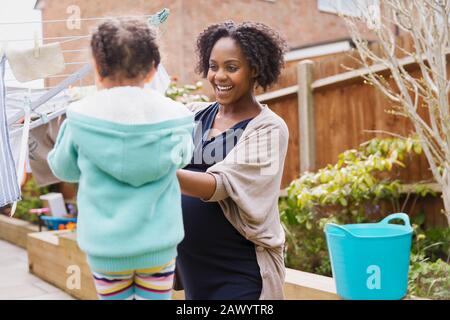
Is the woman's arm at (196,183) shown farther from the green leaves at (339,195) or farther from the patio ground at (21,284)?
the patio ground at (21,284)

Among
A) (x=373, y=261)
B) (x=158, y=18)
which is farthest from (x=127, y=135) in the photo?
(x=373, y=261)

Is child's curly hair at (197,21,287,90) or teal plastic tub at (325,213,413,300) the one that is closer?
child's curly hair at (197,21,287,90)

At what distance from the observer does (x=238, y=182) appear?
54.8 inches

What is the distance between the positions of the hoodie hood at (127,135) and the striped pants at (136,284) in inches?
8.2

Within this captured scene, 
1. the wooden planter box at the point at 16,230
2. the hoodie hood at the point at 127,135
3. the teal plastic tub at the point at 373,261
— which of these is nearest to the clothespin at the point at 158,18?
the hoodie hood at the point at 127,135

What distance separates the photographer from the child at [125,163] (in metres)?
1.12

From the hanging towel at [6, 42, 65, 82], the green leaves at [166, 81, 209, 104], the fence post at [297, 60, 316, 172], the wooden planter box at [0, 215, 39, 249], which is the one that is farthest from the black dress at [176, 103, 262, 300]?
the wooden planter box at [0, 215, 39, 249]

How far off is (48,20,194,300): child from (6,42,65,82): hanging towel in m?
1.10

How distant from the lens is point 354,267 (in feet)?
8.70

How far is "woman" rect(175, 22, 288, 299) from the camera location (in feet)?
4.72

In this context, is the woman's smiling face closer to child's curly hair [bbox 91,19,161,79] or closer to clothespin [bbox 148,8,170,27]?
clothespin [bbox 148,8,170,27]

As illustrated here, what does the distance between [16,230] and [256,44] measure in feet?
20.8

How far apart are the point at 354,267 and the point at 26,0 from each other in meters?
2.02
